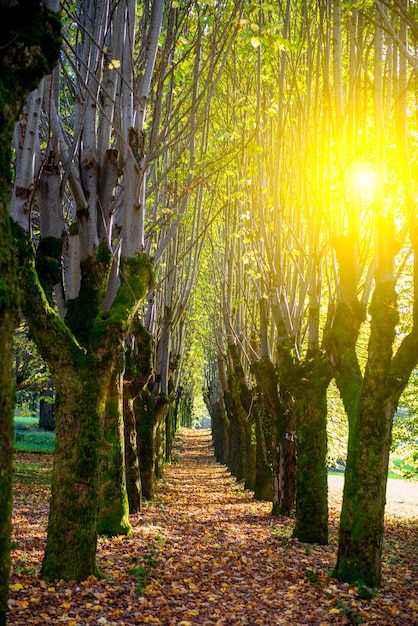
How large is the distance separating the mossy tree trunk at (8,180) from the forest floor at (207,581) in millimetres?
2225

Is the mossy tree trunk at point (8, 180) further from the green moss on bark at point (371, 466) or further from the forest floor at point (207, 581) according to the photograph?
the green moss on bark at point (371, 466)

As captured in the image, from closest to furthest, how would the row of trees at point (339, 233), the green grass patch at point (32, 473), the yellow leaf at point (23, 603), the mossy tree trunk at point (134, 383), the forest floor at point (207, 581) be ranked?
the yellow leaf at point (23, 603) < the forest floor at point (207, 581) < the row of trees at point (339, 233) < the mossy tree trunk at point (134, 383) < the green grass patch at point (32, 473)

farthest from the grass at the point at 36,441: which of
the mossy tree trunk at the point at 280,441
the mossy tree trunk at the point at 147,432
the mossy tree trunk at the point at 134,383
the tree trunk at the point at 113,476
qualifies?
the tree trunk at the point at 113,476

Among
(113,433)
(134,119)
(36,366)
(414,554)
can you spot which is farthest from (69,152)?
(36,366)

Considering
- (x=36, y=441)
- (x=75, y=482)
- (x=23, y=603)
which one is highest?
(x=75, y=482)

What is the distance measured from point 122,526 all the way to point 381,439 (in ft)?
15.4

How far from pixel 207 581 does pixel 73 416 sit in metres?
2.90

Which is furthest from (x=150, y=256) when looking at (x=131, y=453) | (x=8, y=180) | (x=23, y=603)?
(x=8, y=180)

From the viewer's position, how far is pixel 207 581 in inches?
290

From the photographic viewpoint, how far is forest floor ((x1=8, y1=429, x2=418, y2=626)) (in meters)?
5.77

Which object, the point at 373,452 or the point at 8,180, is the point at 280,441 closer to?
the point at 373,452

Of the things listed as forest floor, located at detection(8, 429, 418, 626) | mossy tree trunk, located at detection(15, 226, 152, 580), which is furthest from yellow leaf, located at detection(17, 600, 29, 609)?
mossy tree trunk, located at detection(15, 226, 152, 580)

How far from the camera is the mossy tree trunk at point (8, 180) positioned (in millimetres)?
3338

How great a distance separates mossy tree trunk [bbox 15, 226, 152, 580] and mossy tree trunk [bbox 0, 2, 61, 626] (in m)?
2.64
